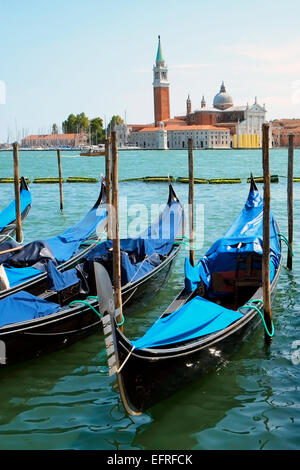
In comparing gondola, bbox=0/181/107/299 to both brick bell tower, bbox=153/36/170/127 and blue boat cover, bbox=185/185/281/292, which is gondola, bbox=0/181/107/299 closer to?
blue boat cover, bbox=185/185/281/292

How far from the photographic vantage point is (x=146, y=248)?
578cm

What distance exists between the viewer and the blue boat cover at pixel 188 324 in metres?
3.36

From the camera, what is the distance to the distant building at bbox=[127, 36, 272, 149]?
235 feet

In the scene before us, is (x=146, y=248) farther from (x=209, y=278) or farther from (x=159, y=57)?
(x=159, y=57)

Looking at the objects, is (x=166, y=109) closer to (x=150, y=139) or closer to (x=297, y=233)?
(x=150, y=139)

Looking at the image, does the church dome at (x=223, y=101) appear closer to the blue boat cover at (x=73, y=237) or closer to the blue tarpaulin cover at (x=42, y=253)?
the blue boat cover at (x=73, y=237)

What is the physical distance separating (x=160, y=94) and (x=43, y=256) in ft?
240

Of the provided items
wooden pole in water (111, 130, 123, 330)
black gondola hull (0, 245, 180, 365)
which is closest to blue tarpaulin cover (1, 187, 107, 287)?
black gondola hull (0, 245, 180, 365)

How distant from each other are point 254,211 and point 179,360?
10.7 ft

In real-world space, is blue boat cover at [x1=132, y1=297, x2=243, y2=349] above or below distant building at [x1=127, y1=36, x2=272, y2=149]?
below

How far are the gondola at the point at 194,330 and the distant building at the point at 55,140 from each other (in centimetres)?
7120

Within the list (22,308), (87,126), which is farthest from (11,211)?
(87,126)

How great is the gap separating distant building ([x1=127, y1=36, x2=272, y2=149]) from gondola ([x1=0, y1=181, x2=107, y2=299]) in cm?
6473

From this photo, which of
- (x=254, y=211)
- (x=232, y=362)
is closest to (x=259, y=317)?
(x=232, y=362)
